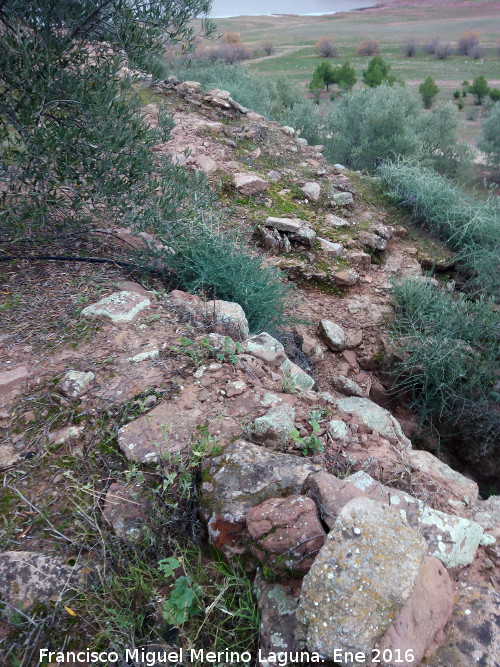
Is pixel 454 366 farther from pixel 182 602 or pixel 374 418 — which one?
pixel 182 602

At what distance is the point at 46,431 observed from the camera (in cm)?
236

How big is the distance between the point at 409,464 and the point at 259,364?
111 centimetres

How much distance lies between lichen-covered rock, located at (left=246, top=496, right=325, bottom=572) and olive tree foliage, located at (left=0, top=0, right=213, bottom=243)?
2.63 metres

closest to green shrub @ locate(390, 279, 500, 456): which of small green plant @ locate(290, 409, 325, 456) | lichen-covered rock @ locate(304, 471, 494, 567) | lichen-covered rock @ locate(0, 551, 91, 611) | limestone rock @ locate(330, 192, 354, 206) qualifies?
limestone rock @ locate(330, 192, 354, 206)

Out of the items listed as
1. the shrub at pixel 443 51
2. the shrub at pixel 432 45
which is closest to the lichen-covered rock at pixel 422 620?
the shrub at pixel 443 51

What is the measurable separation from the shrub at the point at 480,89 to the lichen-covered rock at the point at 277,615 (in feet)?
93.2

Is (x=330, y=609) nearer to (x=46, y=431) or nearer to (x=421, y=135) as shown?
(x=46, y=431)

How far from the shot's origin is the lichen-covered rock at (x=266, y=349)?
3.12m

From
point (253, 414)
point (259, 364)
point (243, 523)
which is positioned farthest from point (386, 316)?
point (243, 523)

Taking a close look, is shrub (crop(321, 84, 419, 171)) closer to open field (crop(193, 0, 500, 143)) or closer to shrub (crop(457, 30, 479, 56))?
open field (crop(193, 0, 500, 143))

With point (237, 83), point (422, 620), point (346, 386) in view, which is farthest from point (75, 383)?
point (237, 83)

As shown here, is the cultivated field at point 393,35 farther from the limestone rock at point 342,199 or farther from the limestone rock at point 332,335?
the limestone rock at point 332,335

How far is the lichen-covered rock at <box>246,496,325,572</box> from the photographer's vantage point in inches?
64.8

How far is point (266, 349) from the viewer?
3.17 meters
